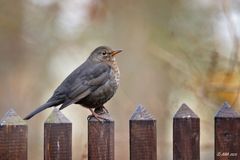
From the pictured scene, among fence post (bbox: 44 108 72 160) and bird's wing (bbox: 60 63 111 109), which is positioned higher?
bird's wing (bbox: 60 63 111 109)

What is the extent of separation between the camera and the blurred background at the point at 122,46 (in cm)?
716

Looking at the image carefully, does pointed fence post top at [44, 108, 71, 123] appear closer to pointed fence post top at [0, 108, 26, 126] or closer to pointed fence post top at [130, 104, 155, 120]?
pointed fence post top at [0, 108, 26, 126]

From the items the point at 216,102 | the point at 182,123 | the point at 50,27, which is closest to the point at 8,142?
the point at 182,123

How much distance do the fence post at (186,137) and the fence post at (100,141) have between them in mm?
281

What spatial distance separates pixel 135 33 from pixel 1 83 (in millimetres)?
1898

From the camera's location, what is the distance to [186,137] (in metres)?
2.88

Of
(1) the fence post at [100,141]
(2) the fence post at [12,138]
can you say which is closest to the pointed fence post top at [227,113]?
(1) the fence post at [100,141]

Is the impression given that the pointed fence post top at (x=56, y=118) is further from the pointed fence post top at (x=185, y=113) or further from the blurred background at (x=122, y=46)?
the blurred background at (x=122, y=46)

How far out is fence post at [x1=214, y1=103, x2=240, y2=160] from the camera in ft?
9.51

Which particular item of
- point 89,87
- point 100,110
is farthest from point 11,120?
point 89,87

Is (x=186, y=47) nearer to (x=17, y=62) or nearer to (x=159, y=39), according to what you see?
(x=159, y=39)

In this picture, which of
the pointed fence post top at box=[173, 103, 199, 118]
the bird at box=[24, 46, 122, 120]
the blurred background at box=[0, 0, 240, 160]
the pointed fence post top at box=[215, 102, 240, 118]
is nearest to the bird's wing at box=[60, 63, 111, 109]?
the bird at box=[24, 46, 122, 120]

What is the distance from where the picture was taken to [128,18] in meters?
8.98

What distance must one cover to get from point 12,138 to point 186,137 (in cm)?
74
